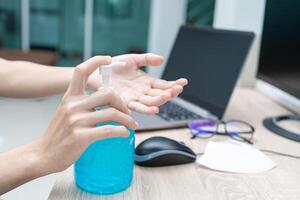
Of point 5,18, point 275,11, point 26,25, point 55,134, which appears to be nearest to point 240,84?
point 275,11

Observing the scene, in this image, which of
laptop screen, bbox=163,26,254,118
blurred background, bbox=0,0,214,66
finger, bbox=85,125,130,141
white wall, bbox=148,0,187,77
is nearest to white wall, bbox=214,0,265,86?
laptop screen, bbox=163,26,254,118

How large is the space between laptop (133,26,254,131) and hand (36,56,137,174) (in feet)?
1.23

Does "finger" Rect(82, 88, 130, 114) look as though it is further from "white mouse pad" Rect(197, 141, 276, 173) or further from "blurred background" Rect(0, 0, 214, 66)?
"blurred background" Rect(0, 0, 214, 66)

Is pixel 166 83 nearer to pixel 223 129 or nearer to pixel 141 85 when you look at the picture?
pixel 141 85

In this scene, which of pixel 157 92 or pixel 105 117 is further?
pixel 157 92

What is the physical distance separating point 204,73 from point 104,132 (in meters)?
0.71

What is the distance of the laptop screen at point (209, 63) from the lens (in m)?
1.04

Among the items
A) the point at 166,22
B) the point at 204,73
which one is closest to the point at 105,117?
the point at 204,73

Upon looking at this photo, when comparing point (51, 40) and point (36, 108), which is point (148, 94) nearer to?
point (36, 108)

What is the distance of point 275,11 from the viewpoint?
1.11 m

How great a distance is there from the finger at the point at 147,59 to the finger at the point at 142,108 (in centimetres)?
10

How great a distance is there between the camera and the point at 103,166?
609 mm

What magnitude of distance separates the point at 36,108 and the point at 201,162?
1.08 metres

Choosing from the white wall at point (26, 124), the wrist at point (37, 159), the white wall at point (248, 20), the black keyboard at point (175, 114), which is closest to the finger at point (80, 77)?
the wrist at point (37, 159)
